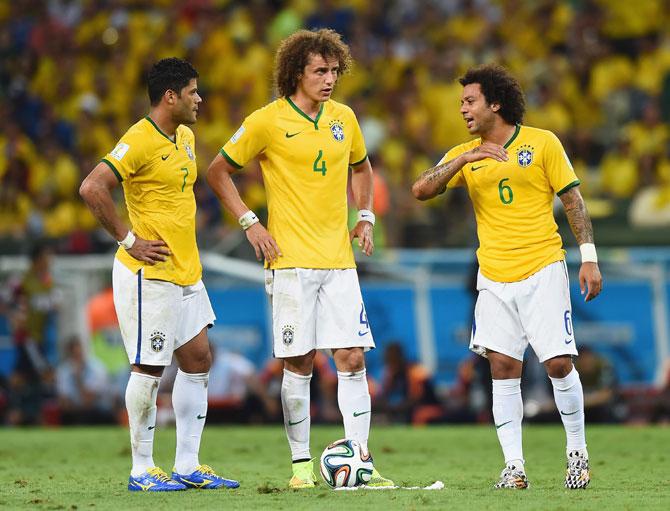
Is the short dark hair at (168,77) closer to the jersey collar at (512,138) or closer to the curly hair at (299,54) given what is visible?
the curly hair at (299,54)

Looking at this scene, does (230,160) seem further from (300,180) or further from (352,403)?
(352,403)

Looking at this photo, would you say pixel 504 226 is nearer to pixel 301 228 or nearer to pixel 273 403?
pixel 301 228

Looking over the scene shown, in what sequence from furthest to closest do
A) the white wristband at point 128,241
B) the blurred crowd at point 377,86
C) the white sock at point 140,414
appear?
the blurred crowd at point 377,86
the white sock at point 140,414
the white wristband at point 128,241

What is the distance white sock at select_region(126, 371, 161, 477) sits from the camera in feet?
28.1

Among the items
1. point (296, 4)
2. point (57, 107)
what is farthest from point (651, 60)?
point (57, 107)

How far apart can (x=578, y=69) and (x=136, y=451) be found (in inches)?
560

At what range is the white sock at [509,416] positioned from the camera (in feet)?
27.3

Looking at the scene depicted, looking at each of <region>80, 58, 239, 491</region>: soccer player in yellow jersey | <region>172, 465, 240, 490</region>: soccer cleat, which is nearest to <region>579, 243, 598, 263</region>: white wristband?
<region>80, 58, 239, 491</region>: soccer player in yellow jersey

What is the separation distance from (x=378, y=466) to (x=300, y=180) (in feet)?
9.94

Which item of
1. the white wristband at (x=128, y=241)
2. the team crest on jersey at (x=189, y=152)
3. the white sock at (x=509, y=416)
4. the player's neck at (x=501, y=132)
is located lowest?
the white sock at (x=509, y=416)

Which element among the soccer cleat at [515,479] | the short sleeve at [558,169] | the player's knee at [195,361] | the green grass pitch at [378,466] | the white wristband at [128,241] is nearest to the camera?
the green grass pitch at [378,466]

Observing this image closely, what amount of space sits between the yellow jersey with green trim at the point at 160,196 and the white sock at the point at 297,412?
0.92 meters

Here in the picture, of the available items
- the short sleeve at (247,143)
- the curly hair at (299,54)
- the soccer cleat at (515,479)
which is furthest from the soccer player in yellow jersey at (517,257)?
the short sleeve at (247,143)

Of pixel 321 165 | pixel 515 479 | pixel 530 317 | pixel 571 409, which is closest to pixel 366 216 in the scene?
pixel 321 165
